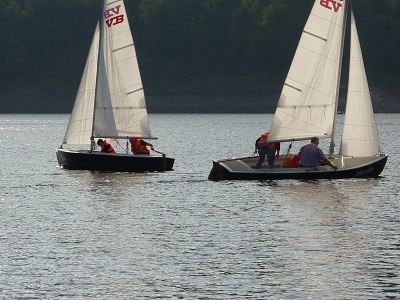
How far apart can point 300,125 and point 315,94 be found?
4.92 feet

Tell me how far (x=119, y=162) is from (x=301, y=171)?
434 inches

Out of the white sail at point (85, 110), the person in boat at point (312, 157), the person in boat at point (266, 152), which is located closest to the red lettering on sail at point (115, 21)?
the white sail at point (85, 110)

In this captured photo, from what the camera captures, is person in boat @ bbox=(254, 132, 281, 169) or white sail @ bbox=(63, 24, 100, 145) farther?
white sail @ bbox=(63, 24, 100, 145)

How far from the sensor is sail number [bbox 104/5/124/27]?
69.8 metres

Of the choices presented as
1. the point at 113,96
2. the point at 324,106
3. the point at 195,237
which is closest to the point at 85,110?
the point at 113,96

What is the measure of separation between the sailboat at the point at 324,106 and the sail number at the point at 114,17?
11433 millimetres

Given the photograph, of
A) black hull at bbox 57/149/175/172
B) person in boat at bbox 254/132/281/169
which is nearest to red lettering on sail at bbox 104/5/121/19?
black hull at bbox 57/149/175/172

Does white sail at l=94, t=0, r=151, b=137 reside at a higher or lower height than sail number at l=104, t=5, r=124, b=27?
lower

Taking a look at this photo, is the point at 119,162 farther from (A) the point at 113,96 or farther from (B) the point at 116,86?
(B) the point at 116,86

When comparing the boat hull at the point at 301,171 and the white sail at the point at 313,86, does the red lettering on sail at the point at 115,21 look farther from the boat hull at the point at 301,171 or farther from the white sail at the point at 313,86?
the boat hull at the point at 301,171

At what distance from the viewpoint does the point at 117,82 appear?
70.0 meters

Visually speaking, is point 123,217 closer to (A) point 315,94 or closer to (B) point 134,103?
(A) point 315,94

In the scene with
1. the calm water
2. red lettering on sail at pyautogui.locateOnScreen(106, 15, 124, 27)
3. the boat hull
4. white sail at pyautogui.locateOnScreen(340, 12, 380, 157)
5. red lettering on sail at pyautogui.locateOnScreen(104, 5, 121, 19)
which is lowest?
Answer: the calm water

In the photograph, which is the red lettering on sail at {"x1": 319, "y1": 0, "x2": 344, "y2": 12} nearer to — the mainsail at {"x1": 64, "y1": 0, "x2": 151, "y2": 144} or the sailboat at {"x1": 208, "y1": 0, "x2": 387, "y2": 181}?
the sailboat at {"x1": 208, "y1": 0, "x2": 387, "y2": 181}
